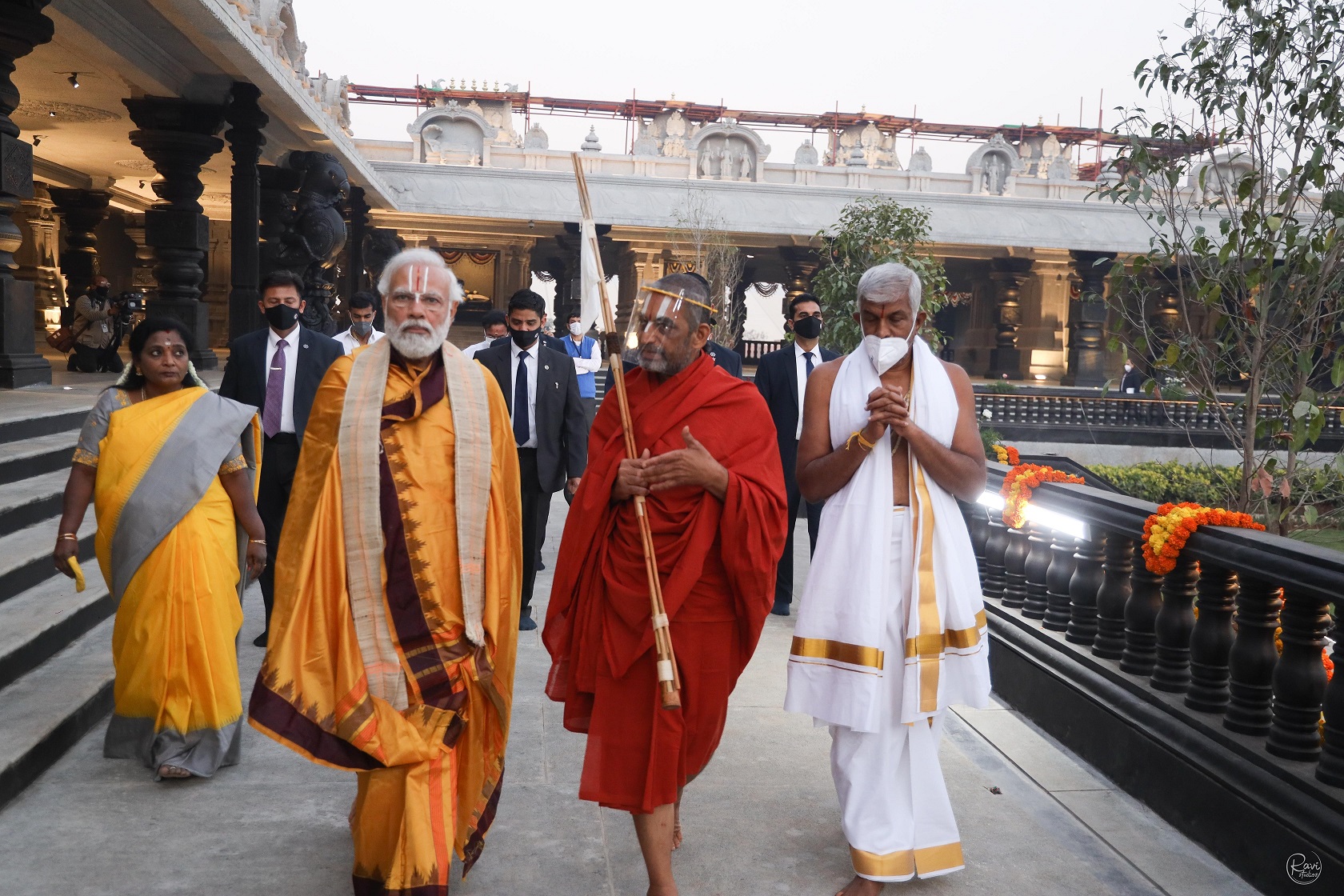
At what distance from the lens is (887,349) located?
117 inches

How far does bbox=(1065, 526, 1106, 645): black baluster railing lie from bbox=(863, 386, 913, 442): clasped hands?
1619 mm

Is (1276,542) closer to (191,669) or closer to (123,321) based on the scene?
(191,669)

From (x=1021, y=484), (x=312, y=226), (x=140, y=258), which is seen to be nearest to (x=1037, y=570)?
(x=1021, y=484)

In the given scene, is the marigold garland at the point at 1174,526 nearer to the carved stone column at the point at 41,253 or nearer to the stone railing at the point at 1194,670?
the stone railing at the point at 1194,670

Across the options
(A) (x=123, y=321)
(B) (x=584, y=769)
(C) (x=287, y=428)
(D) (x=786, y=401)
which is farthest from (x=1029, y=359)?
(B) (x=584, y=769)

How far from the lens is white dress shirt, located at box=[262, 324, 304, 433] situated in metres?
4.98

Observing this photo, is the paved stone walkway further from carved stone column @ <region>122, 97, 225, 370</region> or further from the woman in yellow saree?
carved stone column @ <region>122, 97, 225, 370</region>

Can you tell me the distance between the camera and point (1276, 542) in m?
3.08

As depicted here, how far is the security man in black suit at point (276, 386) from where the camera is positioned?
196 inches

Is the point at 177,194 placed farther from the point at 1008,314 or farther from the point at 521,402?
the point at 1008,314

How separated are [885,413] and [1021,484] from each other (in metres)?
2.03

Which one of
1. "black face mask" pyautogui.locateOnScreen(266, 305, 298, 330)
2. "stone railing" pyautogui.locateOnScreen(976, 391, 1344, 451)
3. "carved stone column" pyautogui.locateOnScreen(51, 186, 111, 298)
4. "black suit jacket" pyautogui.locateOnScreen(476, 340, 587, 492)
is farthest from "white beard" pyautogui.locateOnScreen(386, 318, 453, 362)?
"stone railing" pyautogui.locateOnScreen(976, 391, 1344, 451)

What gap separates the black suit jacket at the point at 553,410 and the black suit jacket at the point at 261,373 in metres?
0.83

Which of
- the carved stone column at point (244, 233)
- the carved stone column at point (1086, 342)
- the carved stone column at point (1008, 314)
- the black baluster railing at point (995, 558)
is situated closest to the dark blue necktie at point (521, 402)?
the black baluster railing at point (995, 558)
